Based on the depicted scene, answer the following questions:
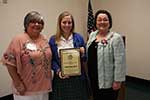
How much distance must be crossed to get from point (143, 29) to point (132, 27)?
260 millimetres

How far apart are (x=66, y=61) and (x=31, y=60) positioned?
39 cm

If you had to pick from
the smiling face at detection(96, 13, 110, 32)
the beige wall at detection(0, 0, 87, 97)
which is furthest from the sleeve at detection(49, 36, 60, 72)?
the beige wall at detection(0, 0, 87, 97)

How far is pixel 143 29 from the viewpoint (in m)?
4.60

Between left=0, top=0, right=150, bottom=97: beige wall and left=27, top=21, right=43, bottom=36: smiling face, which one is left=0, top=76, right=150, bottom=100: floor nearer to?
left=0, top=0, right=150, bottom=97: beige wall

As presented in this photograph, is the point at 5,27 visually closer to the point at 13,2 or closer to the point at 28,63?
the point at 13,2

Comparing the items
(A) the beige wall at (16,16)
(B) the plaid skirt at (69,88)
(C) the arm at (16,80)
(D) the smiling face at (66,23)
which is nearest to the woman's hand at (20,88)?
(C) the arm at (16,80)

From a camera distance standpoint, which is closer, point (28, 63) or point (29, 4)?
point (28, 63)

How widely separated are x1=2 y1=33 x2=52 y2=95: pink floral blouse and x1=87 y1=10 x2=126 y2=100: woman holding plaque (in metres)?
0.50

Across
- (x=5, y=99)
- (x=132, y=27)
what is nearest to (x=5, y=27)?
(x=5, y=99)

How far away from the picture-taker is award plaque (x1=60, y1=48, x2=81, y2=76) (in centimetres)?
231

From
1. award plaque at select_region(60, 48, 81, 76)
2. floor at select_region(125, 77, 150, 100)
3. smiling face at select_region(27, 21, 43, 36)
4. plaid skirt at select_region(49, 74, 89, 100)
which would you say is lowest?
floor at select_region(125, 77, 150, 100)

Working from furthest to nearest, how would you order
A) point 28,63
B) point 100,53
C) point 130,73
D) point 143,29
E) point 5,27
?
1. point 130,73
2. point 143,29
3. point 5,27
4. point 100,53
5. point 28,63

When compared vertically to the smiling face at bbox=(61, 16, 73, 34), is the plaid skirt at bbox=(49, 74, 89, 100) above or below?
below

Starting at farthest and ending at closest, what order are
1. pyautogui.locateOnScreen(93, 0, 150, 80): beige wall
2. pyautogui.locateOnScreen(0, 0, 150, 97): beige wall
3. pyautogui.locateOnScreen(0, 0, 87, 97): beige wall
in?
pyautogui.locateOnScreen(93, 0, 150, 80): beige wall, pyautogui.locateOnScreen(0, 0, 150, 97): beige wall, pyautogui.locateOnScreen(0, 0, 87, 97): beige wall
